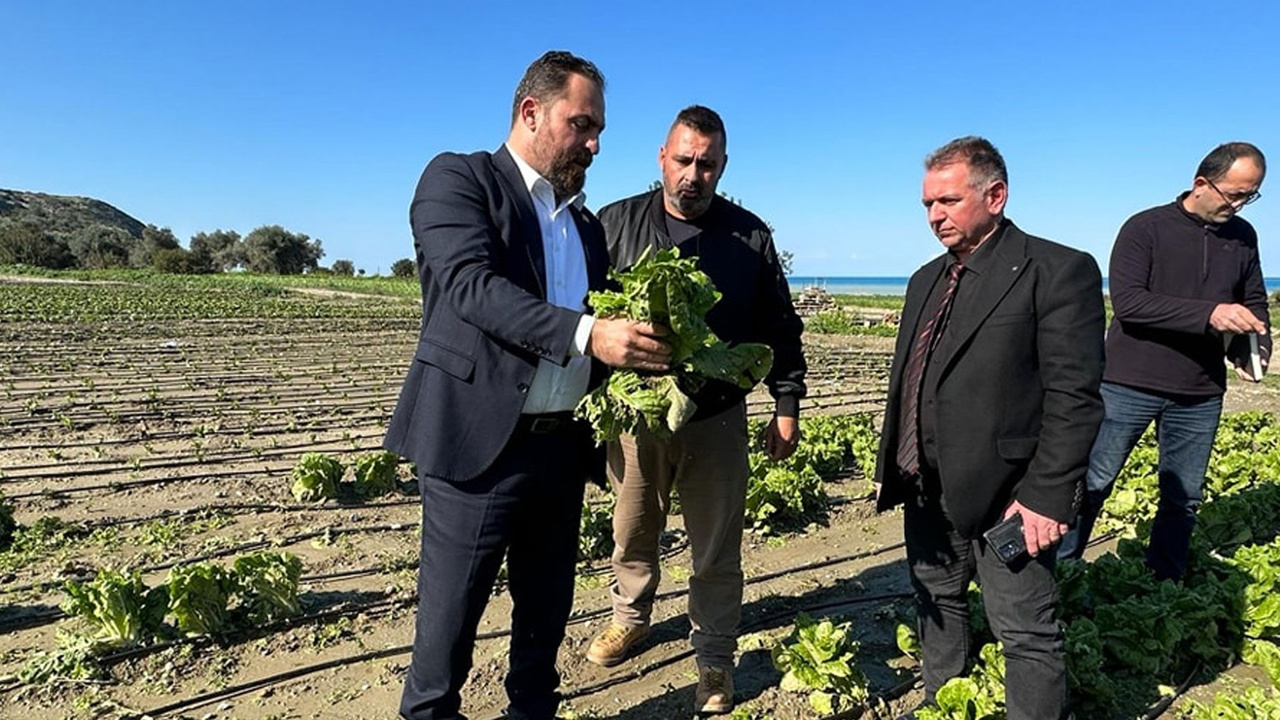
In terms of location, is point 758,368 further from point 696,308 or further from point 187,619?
point 187,619

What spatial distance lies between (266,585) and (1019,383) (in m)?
4.17

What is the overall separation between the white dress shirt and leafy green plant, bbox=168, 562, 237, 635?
273cm

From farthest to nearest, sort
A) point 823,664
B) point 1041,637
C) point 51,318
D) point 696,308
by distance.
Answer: point 51,318, point 823,664, point 1041,637, point 696,308

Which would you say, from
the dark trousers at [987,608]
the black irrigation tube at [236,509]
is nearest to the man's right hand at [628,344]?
the dark trousers at [987,608]

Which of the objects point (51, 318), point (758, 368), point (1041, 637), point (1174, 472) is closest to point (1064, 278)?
point (758, 368)

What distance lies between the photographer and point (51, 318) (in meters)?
22.2

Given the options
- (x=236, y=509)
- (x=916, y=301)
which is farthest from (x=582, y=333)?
(x=236, y=509)

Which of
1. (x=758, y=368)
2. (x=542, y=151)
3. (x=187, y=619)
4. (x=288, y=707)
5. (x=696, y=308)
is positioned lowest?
(x=288, y=707)

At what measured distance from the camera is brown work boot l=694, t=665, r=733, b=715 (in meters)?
3.70

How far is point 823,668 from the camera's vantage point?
3.63 metres

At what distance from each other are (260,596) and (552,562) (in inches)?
93.7

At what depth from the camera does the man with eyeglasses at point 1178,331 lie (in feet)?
14.2

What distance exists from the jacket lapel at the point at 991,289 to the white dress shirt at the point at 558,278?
1.56 metres

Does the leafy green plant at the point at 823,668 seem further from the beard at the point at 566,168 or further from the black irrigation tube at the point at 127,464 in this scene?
the black irrigation tube at the point at 127,464
